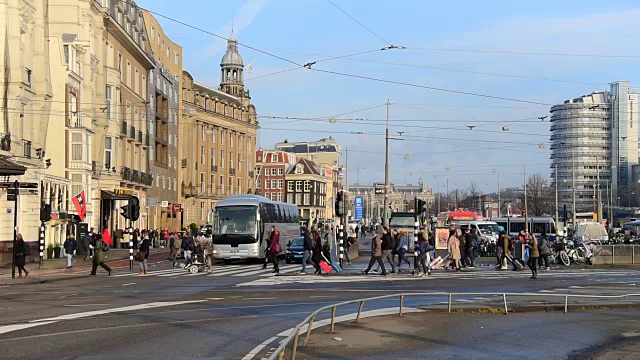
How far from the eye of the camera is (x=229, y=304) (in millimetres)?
22125

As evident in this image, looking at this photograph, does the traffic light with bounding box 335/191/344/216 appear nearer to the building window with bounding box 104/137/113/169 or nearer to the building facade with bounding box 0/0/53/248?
the building facade with bounding box 0/0/53/248

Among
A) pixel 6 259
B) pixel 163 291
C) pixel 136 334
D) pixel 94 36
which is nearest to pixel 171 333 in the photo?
pixel 136 334

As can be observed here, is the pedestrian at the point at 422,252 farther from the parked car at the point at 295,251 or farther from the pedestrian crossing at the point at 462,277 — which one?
the parked car at the point at 295,251

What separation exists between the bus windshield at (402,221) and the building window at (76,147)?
2388 centimetres

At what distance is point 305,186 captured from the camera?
168 meters

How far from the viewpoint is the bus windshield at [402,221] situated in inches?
2670

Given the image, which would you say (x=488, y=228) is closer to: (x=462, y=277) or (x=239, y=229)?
(x=239, y=229)

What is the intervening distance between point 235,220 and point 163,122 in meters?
46.1

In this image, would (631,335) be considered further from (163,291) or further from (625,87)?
(625,87)

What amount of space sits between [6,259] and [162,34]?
58661 mm

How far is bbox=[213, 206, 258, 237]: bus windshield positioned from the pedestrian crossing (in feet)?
39.8

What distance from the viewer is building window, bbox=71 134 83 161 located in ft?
181

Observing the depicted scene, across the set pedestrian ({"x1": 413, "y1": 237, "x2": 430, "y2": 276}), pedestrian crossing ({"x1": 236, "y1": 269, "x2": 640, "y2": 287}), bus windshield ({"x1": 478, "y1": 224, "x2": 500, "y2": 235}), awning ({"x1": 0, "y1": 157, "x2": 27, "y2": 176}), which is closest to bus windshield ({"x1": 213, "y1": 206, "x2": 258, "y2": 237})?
pedestrian crossing ({"x1": 236, "y1": 269, "x2": 640, "y2": 287})

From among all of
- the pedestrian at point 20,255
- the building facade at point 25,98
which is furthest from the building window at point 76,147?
the pedestrian at point 20,255
